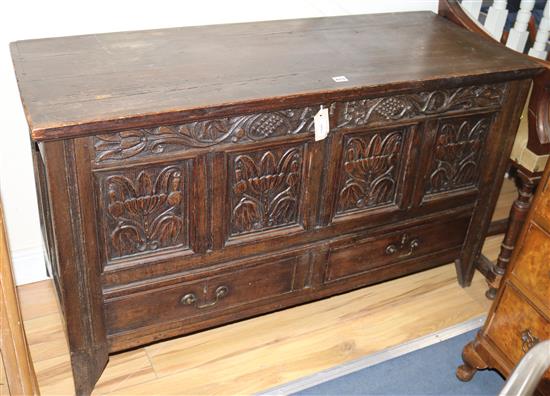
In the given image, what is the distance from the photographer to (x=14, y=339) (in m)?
1.43

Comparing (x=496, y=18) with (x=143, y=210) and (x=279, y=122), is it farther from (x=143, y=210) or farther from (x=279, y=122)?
(x=143, y=210)

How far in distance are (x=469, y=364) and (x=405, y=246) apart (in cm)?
42

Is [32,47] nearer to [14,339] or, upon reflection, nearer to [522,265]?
[14,339]

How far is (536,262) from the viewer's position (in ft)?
5.31

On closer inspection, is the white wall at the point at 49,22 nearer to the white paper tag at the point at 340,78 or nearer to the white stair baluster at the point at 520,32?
the white stair baluster at the point at 520,32

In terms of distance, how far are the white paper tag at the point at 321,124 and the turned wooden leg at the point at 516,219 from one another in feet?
2.75

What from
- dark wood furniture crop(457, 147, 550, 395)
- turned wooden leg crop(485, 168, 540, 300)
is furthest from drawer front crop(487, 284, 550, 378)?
turned wooden leg crop(485, 168, 540, 300)

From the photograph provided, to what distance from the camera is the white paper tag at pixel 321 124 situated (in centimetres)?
163

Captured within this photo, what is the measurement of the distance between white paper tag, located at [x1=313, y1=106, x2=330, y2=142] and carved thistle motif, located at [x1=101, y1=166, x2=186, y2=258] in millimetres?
372

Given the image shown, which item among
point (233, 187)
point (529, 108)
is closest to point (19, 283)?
point (233, 187)

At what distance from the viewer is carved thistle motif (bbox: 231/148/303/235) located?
1.64 meters

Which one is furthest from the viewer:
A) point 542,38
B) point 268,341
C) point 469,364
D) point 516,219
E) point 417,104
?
point 542,38

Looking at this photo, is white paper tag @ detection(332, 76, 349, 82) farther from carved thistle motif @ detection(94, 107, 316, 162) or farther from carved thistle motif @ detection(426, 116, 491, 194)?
carved thistle motif @ detection(426, 116, 491, 194)

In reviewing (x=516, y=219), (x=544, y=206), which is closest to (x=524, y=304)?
(x=544, y=206)
